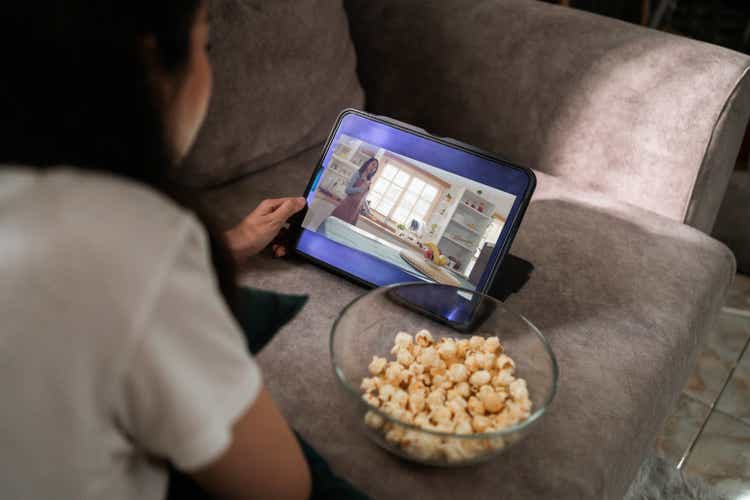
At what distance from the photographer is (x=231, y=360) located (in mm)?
423

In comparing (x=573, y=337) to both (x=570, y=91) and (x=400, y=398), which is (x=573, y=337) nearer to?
(x=400, y=398)

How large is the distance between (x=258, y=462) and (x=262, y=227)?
500mm

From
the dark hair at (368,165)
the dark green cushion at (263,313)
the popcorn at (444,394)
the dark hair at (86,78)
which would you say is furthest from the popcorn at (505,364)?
the dark hair at (86,78)

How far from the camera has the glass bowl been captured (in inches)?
25.5

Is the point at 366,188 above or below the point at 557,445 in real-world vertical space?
above

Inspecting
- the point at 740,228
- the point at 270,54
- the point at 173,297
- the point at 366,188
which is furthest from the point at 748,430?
the point at 173,297

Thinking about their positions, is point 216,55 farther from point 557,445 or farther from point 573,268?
point 557,445

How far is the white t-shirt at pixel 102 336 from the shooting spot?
0.35m

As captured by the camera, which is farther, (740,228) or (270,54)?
(740,228)

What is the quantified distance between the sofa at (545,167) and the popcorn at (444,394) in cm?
5

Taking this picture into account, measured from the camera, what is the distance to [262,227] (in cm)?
96

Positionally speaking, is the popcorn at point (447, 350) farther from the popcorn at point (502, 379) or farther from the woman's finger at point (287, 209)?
the woman's finger at point (287, 209)

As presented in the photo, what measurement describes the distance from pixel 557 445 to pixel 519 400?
7cm

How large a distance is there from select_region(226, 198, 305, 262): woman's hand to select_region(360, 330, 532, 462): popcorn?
0.88ft
